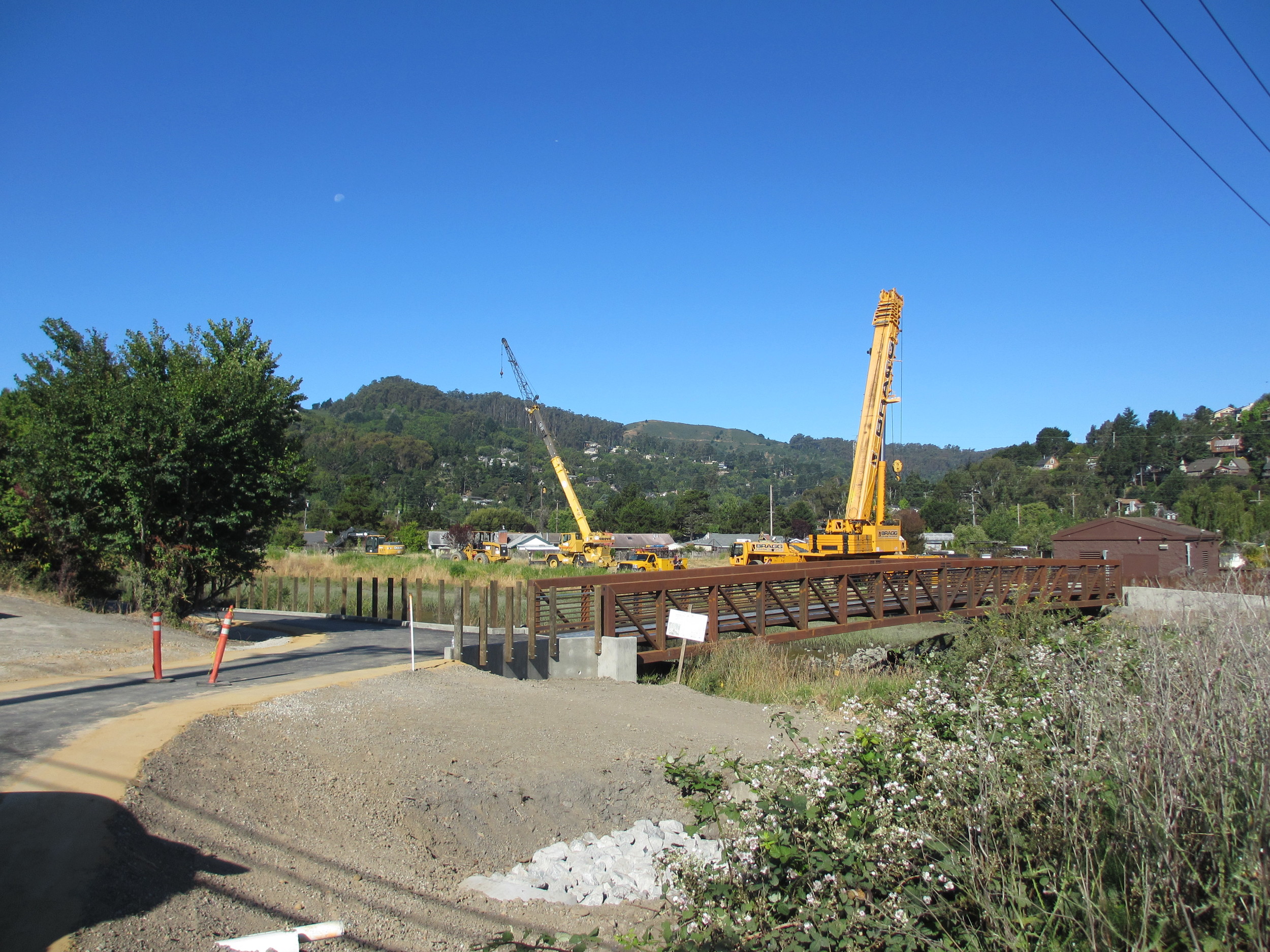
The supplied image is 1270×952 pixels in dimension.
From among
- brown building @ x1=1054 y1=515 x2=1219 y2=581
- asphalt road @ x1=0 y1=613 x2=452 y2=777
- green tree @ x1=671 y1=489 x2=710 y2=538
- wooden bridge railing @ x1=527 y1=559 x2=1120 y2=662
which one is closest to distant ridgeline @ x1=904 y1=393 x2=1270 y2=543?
brown building @ x1=1054 y1=515 x2=1219 y2=581

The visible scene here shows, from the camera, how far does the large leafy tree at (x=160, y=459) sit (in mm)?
15703

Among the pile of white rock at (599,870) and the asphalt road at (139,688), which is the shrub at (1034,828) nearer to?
the pile of white rock at (599,870)

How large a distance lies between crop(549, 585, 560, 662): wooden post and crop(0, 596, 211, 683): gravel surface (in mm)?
5712

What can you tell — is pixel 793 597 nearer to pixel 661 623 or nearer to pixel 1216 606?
pixel 661 623

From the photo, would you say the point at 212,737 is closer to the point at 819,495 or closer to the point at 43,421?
the point at 43,421

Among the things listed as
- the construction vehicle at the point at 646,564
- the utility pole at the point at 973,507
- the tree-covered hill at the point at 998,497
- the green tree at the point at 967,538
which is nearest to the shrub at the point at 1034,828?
the construction vehicle at the point at 646,564

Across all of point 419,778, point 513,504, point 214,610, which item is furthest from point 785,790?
point 513,504

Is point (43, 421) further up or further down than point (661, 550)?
further up

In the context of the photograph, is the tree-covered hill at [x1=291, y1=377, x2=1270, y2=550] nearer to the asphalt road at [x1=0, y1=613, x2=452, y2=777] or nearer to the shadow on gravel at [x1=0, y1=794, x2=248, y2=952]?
the asphalt road at [x1=0, y1=613, x2=452, y2=777]

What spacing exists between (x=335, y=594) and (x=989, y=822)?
1324 inches

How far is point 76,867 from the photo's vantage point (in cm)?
505

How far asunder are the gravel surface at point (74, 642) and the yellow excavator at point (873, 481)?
18203 mm

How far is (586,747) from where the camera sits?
30.6ft

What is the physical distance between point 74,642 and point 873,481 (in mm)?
23384
